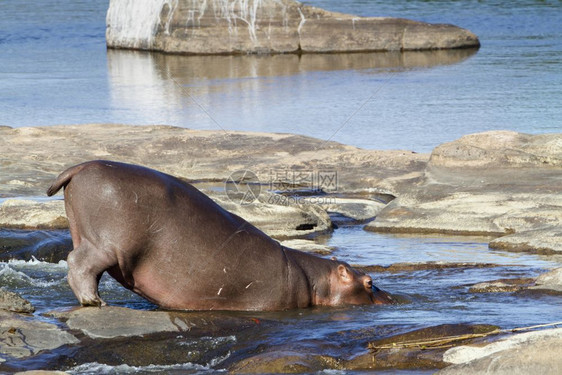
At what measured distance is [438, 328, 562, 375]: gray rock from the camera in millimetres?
5535

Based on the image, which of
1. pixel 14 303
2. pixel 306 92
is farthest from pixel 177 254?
pixel 306 92

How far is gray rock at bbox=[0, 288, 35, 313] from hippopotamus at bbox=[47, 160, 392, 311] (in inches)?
18.2

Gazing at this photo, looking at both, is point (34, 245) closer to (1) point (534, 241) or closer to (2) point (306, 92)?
(1) point (534, 241)

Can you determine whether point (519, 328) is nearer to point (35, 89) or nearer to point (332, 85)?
point (332, 85)

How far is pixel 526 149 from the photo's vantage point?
1324 cm

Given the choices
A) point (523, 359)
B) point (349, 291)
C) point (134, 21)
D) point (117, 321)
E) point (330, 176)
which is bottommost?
point (330, 176)

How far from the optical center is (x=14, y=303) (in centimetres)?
707

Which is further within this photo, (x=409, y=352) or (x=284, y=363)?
(x=409, y=352)

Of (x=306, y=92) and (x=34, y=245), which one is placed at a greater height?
(x=34, y=245)

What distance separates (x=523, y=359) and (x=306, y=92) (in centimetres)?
1761

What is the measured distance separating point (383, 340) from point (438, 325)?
417 mm

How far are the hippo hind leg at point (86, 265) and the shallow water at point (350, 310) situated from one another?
0.55 metres

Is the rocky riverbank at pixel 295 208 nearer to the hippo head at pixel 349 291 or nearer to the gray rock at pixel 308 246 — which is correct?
the gray rock at pixel 308 246

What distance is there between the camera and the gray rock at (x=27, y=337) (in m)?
6.29
